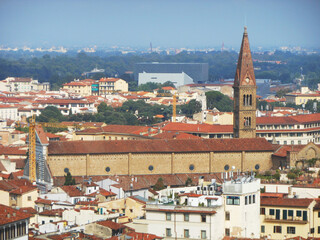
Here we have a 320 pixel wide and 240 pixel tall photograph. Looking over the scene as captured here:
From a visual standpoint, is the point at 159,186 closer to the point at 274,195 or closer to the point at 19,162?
the point at 19,162

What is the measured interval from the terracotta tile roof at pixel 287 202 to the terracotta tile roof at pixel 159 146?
21.1 meters

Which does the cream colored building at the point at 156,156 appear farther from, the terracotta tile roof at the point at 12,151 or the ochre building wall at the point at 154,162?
the terracotta tile roof at the point at 12,151

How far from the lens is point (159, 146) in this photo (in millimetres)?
54562

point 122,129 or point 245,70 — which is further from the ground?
point 245,70

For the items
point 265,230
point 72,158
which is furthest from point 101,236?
point 72,158

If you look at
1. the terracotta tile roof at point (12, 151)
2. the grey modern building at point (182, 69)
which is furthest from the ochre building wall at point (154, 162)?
the grey modern building at point (182, 69)

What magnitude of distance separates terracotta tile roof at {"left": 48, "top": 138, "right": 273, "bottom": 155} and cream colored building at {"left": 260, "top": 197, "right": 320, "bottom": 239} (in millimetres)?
21663

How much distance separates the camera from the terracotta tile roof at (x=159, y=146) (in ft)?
174

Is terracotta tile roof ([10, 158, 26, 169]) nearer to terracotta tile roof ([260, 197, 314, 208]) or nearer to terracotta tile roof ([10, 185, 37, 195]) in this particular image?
terracotta tile roof ([10, 185, 37, 195])

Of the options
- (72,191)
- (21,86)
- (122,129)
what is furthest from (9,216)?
(21,86)

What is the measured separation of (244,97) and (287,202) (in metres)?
28.4

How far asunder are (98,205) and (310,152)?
16731 millimetres

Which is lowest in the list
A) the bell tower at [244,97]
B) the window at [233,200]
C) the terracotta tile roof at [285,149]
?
the window at [233,200]

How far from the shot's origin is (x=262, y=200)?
108ft
